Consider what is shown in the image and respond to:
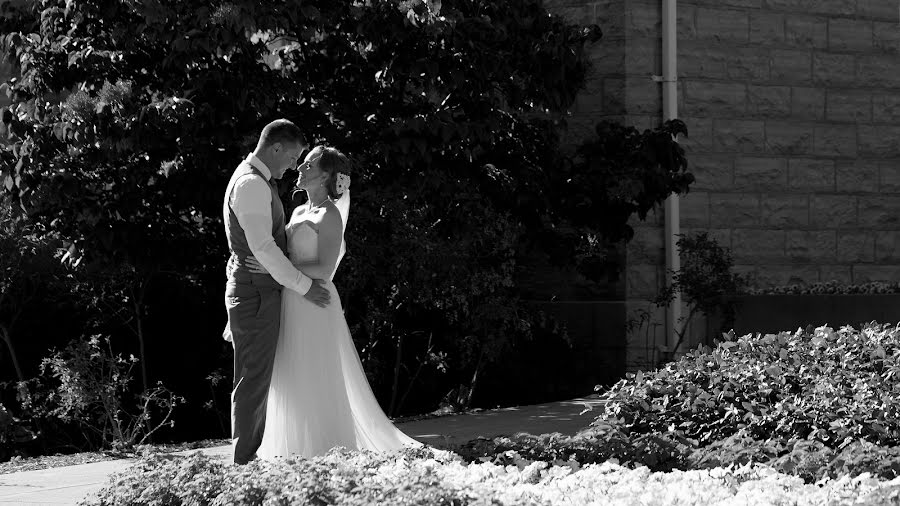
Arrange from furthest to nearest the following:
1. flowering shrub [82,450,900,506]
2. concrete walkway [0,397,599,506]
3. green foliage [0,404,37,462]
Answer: green foliage [0,404,37,462] → concrete walkway [0,397,599,506] → flowering shrub [82,450,900,506]

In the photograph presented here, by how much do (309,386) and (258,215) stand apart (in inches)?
38.1

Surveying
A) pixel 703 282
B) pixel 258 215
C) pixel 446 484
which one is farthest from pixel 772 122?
pixel 446 484

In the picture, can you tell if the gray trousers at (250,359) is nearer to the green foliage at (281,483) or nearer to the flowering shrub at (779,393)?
the green foliage at (281,483)

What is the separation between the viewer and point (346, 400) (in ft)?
24.5

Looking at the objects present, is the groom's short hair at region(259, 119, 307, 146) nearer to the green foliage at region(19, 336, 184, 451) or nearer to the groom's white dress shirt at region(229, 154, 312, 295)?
the groom's white dress shirt at region(229, 154, 312, 295)

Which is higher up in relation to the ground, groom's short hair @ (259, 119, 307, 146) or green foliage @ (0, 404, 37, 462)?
groom's short hair @ (259, 119, 307, 146)

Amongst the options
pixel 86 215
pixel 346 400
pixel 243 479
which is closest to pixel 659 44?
pixel 86 215

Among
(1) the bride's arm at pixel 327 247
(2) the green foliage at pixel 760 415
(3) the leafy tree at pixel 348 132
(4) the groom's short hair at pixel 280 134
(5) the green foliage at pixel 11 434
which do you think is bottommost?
(5) the green foliage at pixel 11 434

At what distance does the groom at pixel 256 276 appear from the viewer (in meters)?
7.02

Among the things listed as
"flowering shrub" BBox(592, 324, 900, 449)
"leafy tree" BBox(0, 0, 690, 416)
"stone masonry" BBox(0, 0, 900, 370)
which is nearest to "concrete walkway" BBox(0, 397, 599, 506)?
"flowering shrub" BBox(592, 324, 900, 449)

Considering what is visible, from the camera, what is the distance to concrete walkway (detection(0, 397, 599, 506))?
7.55 metres

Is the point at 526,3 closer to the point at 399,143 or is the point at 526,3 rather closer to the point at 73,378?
the point at 399,143

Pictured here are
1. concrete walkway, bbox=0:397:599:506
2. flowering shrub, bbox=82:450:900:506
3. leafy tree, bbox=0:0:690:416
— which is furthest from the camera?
leafy tree, bbox=0:0:690:416

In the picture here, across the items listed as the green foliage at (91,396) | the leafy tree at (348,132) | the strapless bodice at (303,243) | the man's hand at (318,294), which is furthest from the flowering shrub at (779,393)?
the green foliage at (91,396)
